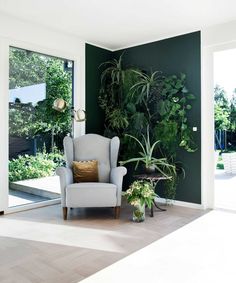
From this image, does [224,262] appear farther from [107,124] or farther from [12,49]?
[12,49]

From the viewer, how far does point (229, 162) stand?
4.43 metres

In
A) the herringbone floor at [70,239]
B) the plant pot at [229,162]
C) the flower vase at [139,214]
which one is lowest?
the herringbone floor at [70,239]

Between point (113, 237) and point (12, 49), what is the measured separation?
9.80ft

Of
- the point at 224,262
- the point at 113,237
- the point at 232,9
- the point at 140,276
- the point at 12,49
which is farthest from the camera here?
the point at 12,49

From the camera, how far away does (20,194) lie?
4379mm

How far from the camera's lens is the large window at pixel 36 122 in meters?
4.30

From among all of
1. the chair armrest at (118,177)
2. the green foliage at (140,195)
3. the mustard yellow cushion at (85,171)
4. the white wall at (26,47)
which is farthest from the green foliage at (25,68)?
the green foliage at (140,195)

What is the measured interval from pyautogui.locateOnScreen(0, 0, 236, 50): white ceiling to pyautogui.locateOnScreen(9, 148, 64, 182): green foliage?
6.53 feet

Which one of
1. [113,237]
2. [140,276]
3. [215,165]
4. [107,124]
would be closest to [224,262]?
[140,276]

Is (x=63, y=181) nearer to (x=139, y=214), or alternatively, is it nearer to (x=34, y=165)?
(x=34, y=165)

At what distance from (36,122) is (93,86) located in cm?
129

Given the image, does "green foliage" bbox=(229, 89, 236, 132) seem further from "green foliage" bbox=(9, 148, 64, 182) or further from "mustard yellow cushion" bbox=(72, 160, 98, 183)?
"green foliage" bbox=(9, 148, 64, 182)

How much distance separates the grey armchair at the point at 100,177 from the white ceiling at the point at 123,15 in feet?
5.49

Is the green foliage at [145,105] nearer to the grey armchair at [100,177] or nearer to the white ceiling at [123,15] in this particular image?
the grey armchair at [100,177]
